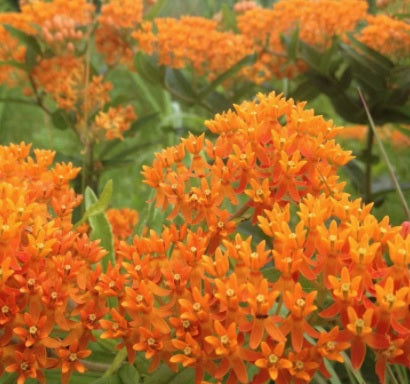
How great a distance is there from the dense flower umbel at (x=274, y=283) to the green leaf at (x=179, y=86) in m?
1.02

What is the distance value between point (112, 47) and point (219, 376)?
1435mm

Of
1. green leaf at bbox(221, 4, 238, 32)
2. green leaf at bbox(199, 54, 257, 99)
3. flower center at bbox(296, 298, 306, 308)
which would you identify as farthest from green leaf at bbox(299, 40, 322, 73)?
flower center at bbox(296, 298, 306, 308)

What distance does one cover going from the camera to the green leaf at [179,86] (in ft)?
6.47

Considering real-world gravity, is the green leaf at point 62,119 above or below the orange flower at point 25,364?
below

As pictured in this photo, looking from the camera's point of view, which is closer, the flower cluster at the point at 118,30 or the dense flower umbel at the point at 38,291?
the dense flower umbel at the point at 38,291

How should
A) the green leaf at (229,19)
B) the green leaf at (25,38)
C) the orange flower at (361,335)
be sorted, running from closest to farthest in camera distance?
the orange flower at (361,335) → the green leaf at (25,38) → the green leaf at (229,19)

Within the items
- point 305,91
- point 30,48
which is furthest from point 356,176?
point 30,48

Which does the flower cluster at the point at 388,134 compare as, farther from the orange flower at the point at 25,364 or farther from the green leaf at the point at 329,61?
the orange flower at the point at 25,364

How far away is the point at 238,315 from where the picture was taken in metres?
0.76

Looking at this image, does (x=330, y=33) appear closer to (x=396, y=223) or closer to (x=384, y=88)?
(x=384, y=88)

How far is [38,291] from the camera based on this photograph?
0.81 meters

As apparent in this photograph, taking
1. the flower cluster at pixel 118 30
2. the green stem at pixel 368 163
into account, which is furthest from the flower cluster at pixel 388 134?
the flower cluster at pixel 118 30

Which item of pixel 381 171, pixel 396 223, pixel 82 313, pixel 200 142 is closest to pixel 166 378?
pixel 82 313

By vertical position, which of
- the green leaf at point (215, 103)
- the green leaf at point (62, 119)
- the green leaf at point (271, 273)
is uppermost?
the green leaf at point (271, 273)
